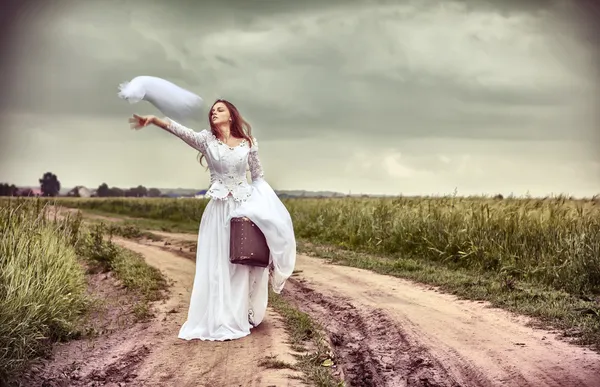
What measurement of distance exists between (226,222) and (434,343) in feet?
→ 7.34

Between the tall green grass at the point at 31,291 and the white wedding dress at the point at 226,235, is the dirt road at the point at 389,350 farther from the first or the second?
the tall green grass at the point at 31,291

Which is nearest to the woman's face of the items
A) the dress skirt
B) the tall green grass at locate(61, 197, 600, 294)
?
the dress skirt

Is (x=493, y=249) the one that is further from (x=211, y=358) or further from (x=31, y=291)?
(x=31, y=291)

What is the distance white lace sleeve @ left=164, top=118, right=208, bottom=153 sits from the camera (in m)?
6.30

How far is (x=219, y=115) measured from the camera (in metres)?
6.38

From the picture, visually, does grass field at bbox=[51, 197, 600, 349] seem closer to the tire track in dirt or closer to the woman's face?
the tire track in dirt

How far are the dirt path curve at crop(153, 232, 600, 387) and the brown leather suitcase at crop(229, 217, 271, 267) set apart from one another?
1211 mm

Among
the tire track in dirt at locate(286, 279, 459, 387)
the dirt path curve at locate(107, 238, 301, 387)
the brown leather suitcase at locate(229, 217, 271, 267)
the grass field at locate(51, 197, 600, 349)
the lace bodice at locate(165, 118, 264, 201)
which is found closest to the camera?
the dirt path curve at locate(107, 238, 301, 387)

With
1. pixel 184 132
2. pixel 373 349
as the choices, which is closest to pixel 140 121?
pixel 184 132

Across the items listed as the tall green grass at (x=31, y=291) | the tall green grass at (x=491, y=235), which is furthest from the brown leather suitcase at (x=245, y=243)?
the tall green grass at (x=491, y=235)

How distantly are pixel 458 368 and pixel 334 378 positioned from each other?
42.6 inches

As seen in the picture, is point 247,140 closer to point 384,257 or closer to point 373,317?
point 373,317

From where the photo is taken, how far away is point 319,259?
42.8 ft

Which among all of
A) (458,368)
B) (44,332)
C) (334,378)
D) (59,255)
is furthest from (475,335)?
(59,255)
